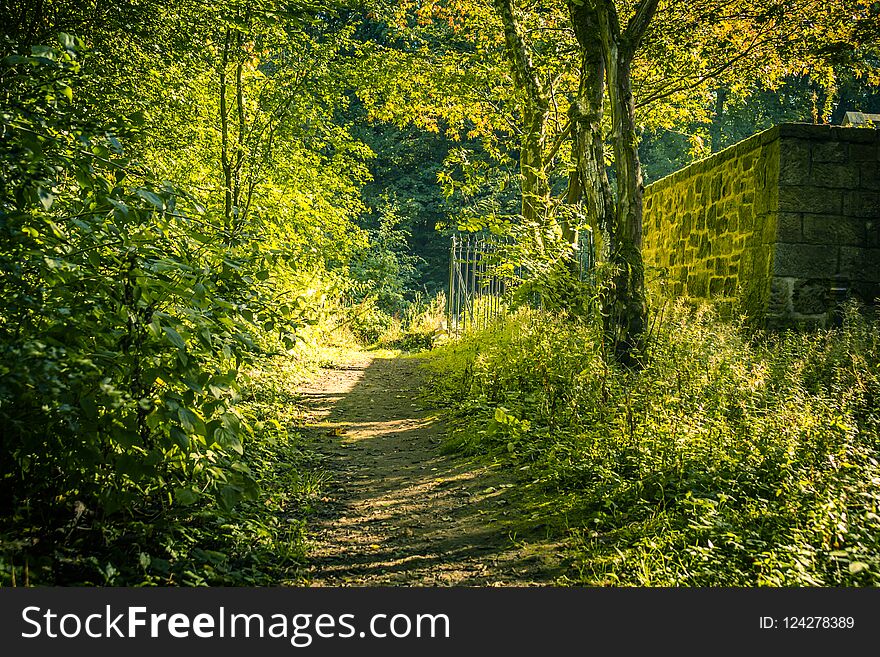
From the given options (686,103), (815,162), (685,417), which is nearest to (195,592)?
(685,417)

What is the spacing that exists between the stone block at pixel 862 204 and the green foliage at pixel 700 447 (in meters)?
1.19

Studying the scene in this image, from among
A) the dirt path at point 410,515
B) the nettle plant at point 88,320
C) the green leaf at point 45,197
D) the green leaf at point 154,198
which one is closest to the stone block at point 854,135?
the dirt path at point 410,515

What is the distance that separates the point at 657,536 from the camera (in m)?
3.17

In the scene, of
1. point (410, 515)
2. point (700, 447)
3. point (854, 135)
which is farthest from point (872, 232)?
point (410, 515)

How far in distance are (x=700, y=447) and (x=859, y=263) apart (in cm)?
443

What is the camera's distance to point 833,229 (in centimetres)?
707

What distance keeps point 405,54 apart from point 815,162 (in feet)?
19.2

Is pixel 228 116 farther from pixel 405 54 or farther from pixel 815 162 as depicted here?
pixel 815 162

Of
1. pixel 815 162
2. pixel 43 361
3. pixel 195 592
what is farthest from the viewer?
pixel 815 162

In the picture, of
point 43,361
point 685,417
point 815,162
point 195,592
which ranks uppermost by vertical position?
point 815,162

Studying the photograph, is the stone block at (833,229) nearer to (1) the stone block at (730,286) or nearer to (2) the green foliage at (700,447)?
(2) the green foliage at (700,447)

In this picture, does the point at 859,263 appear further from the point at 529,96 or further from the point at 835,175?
the point at 529,96

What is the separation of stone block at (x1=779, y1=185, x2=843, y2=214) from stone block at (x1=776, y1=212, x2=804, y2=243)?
0.06 metres

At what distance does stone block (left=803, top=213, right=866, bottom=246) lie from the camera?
23.1 ft
